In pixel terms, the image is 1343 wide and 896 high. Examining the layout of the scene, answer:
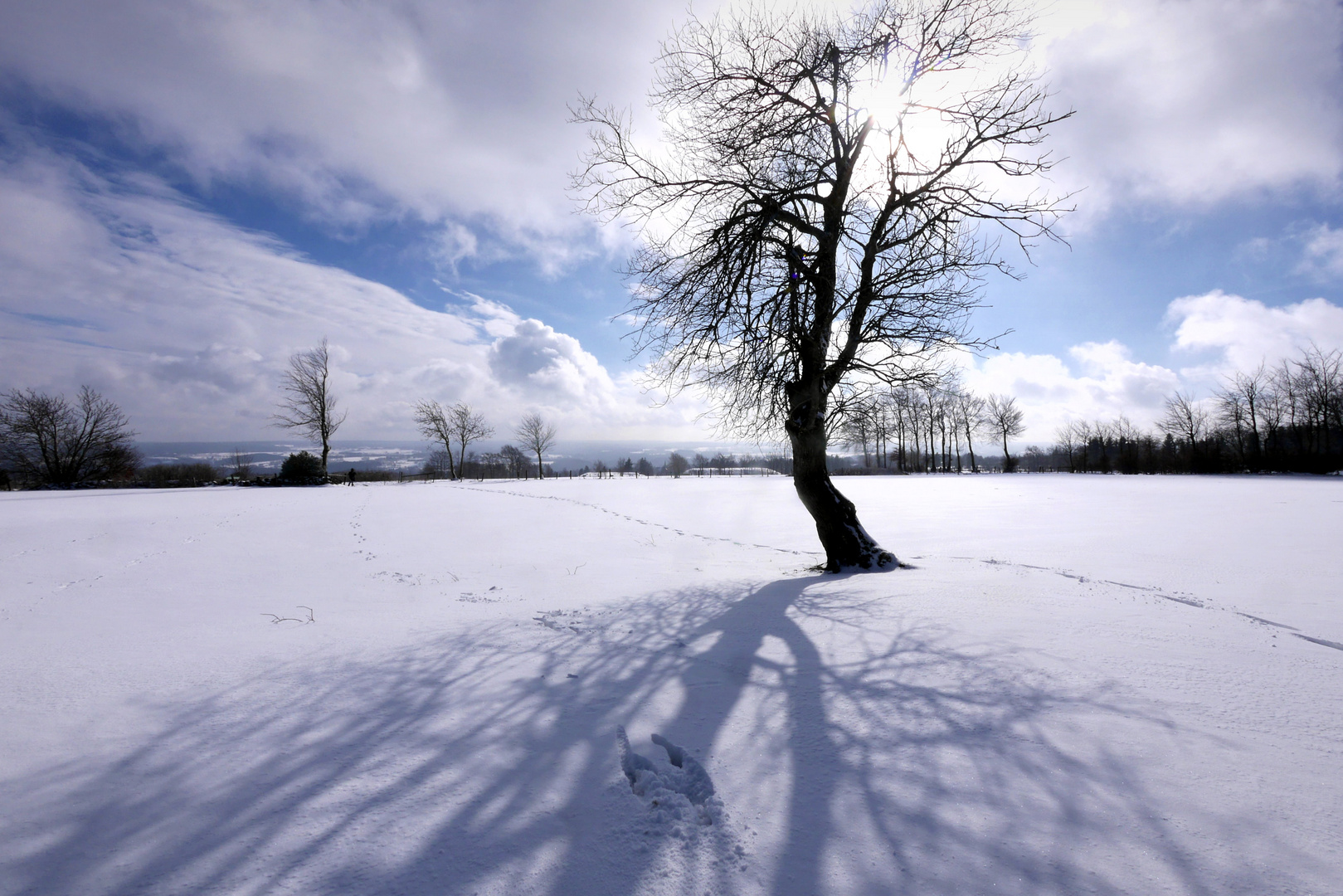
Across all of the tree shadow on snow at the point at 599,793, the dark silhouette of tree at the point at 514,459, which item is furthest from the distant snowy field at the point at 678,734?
the dark silhouette of tree at the point at 514,459

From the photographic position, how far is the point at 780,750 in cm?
243

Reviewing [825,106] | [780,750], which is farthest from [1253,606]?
[825,106]

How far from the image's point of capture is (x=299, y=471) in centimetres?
2627

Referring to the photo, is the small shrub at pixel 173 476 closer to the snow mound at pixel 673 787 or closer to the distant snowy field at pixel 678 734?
the distant snowy field at pixel 678 734

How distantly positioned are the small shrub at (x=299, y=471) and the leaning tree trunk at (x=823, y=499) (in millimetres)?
28207

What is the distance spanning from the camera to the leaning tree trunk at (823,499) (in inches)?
294

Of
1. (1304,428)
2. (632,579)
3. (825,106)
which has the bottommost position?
(632,579)

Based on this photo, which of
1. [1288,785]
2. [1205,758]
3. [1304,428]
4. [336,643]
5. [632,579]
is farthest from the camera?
[1304,428]

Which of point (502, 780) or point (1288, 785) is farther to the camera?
point (502, 780)

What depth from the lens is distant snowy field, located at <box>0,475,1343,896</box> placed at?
1753 millimetres

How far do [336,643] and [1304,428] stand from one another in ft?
199

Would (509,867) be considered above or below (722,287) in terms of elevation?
below

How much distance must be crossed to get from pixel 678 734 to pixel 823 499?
5.74m

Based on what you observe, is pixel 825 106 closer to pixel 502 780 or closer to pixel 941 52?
pixel 941 52
